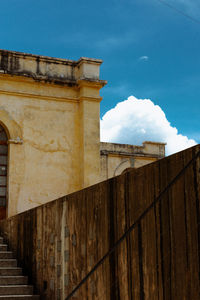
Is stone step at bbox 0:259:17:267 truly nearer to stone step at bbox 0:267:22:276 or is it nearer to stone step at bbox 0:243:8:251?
stone step at bbox 0:267:22:276

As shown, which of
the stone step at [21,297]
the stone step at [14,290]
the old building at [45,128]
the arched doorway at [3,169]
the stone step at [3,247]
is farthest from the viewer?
the old building at [45,128]

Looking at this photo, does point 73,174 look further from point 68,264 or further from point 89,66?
point 68,264

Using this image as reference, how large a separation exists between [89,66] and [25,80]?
182 cm

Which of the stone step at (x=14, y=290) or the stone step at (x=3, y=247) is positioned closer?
the stone step at (x=14, y=290)

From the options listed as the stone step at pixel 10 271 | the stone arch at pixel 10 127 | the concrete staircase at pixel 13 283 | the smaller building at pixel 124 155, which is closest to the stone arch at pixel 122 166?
the smaller building at pixel 124 155

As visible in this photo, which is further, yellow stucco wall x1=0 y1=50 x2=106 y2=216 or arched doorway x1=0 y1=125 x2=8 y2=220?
yellow stucco wall x1=0 y1=50 x2=106 y2=216

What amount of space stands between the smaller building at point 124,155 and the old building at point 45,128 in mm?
8598

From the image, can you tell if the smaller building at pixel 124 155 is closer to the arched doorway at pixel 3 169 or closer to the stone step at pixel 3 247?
the arched doorway at pixel 3 169

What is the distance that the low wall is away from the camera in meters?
2.74

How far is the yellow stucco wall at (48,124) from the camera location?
37.0 feet

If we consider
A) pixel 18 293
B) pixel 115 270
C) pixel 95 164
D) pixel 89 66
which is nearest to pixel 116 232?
pixel 115 270

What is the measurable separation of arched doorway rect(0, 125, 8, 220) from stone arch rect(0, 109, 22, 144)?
0.16m

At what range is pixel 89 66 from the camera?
1219cm

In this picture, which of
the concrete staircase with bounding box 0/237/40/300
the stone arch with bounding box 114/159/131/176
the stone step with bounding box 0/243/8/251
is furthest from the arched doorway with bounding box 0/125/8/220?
the stone arch with bounding box 114/159/131/176
